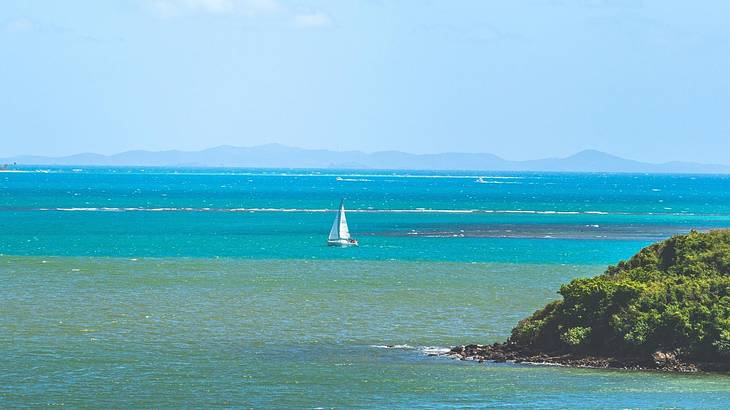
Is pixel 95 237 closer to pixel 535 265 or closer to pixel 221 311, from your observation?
pixel 535 265

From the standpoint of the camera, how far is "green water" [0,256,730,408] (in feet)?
115

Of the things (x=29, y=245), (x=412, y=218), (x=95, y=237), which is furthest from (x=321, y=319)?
(x=412, y=218)

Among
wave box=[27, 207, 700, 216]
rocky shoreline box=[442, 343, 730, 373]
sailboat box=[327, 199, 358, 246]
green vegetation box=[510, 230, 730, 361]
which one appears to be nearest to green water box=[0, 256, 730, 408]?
rocky shoreline box=[442, 343, 730, 373]

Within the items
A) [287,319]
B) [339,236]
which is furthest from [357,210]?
[287,319]

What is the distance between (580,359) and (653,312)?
2.92 metres

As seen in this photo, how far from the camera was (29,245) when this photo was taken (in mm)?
92062

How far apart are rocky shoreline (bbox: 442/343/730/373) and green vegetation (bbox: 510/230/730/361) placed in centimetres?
30

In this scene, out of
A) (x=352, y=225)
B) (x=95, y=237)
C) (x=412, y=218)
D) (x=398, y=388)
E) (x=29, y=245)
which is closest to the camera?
(x=398, y=388)

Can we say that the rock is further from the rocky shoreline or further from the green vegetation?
the green vegetation

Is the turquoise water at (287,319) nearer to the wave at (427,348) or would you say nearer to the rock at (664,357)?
the wave at (427,348)

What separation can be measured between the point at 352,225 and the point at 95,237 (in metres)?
35.6

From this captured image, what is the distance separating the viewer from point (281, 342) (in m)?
44.6

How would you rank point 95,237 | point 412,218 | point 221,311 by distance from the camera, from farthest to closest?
point 412,218, point 95,237, point 221,311

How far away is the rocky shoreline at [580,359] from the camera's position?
128 ft
